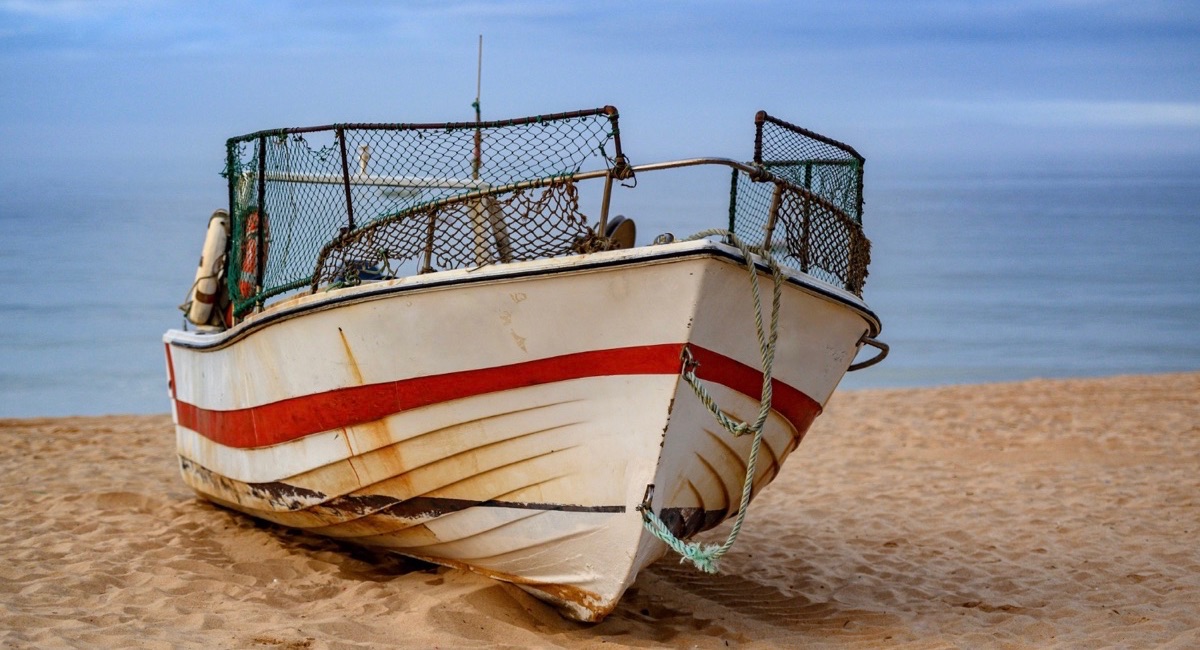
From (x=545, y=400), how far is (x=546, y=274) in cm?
56

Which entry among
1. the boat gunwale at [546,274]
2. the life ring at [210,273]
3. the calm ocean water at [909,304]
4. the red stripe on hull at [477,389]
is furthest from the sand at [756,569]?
the calm ocean water at [909,304]

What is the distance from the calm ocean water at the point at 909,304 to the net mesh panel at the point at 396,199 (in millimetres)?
10691

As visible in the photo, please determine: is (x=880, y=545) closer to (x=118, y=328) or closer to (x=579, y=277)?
(x=579, y=277)

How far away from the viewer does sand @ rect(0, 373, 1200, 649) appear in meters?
5.09

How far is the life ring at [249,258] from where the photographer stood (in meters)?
6.41

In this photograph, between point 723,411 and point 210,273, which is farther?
point 210,273

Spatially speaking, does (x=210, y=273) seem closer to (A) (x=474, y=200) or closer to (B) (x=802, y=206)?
(A) (x=474, y=200)

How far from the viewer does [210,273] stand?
7090 mm

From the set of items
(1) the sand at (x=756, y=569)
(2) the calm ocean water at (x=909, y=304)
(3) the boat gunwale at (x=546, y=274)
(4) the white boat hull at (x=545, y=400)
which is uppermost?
(3) the boat gunwale at (x=546, y=274)

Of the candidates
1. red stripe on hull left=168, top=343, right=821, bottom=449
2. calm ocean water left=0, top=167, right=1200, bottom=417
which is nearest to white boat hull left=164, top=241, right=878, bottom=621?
red stripe on hull left=168, top=343, right=821, bottom=449

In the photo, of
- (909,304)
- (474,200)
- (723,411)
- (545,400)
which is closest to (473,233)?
(474,200)

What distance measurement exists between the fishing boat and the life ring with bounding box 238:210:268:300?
1.92ft

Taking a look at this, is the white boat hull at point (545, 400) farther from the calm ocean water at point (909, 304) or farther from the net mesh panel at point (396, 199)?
the calm ocean water at point (909, 304)

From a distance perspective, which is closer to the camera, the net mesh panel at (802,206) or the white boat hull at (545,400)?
the white boat hull at (545,400)
